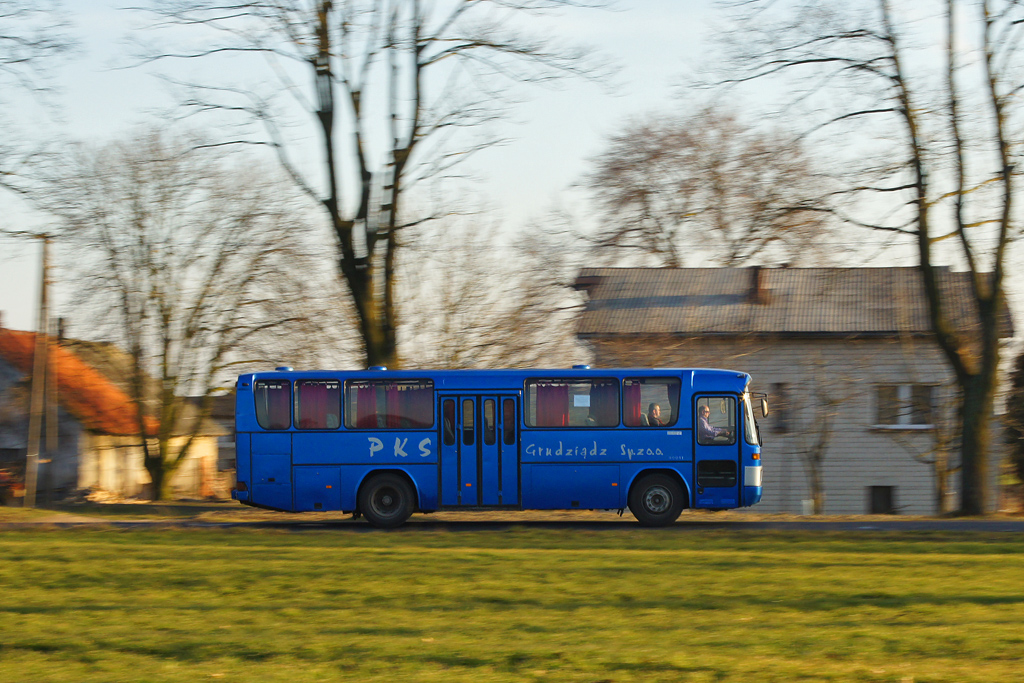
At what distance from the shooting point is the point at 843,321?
34500 mm

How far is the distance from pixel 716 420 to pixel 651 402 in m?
1.15

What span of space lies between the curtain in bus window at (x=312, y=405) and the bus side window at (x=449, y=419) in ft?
7.08

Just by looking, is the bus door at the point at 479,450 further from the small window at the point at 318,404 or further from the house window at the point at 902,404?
the house window at the point at 902,404

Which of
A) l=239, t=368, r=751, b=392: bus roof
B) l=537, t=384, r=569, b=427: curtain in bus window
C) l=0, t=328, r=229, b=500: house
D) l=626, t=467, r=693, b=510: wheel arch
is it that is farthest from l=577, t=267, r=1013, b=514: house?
l=0, t=328, r=229, b=500: house

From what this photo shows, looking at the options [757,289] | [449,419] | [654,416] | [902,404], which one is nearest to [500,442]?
[449,419]

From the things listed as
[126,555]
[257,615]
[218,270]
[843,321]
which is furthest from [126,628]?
[843,321]

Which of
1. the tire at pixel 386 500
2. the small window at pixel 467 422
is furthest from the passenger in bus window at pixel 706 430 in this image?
the tire at pixel 386 500

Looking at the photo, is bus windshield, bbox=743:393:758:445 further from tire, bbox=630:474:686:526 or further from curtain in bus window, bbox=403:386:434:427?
curtain in bus window, bbox=403:386:434:427

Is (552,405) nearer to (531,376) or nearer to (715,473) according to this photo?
(531,376)

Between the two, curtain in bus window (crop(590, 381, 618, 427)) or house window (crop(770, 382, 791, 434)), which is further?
house window (crop(770, 382, 791, 434))

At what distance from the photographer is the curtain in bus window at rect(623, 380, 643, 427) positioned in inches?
725

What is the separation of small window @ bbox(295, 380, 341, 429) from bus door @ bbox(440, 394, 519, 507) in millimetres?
1933

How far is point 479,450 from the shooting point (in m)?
18.5

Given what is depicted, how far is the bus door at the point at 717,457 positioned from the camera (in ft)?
59.2
